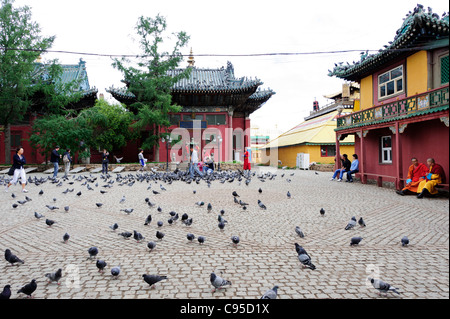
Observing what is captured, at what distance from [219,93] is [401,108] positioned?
19.2 meters

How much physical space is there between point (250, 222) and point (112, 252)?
331 centimetres

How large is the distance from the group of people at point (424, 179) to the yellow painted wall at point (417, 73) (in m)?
3.43

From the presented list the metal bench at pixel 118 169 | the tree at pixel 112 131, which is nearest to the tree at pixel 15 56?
the tree at pixel 112 131

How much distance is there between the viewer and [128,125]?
2938cm

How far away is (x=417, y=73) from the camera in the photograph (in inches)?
473

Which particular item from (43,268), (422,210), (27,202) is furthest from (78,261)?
(422,210)

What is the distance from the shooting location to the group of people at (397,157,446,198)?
1000cm

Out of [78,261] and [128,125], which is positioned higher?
[128,125]

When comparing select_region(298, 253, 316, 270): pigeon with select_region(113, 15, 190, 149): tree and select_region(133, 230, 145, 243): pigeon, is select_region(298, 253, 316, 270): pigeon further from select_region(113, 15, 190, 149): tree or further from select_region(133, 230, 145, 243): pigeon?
select_region(113, 15, 190, 149): tree

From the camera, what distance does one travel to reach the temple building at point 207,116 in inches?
1129

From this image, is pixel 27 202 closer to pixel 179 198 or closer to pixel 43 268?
pixel 179 198

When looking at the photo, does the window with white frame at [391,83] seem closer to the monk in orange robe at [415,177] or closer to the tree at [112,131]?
the monk in orange robe at [415,177]

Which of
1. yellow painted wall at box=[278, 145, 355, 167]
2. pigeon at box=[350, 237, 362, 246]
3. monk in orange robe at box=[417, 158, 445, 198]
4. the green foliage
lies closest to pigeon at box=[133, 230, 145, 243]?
pigeon at box=[350, 237, 362, 246]

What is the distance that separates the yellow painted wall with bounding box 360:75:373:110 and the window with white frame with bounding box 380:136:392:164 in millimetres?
2131
